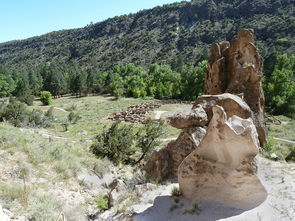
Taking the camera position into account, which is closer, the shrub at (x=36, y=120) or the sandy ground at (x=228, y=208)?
the sandy ground at (x=228, y=208)

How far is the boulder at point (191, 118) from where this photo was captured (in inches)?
446

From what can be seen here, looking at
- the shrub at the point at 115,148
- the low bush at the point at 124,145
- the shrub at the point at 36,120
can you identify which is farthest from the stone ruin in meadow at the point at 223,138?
the shrub at the point at 36,120

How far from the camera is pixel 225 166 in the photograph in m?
8.27

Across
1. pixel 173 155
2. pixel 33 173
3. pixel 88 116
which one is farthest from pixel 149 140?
pixel 88 116

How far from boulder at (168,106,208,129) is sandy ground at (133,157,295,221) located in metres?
2.94

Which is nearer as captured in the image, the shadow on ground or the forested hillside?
the shadow on ground

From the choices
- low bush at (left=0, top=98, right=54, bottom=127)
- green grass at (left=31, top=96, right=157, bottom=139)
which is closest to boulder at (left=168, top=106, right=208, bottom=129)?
green grass at (left=31, top=96, right=157, bottom=139)

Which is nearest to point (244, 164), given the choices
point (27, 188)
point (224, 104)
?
point (224, 104)

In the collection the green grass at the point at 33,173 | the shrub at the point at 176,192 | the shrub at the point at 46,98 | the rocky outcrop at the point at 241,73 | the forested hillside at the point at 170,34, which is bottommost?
the shrub at the point at 46,98

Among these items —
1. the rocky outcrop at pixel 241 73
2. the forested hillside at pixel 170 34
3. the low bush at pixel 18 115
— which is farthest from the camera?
the forested hillside at pixel 170 34

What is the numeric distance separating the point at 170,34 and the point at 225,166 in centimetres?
14022

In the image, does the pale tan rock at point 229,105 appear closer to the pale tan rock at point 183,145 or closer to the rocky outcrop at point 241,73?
the pale tan rock at point 183,145

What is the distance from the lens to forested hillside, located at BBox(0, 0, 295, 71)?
109 meters

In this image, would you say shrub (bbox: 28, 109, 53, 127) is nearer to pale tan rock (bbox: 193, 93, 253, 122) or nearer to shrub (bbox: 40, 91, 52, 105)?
pale tan rock (bbox: 193, 93, 253, 122)
